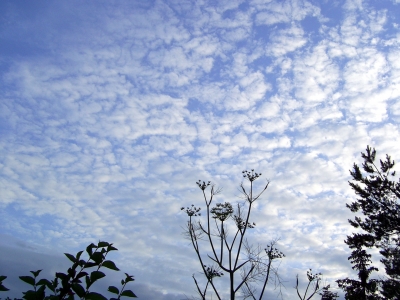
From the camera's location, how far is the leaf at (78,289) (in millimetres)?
2182

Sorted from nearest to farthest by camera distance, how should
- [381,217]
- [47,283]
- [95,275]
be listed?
1. [95,275]
2. [47,283]
3. [381,217]

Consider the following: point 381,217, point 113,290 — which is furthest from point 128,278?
point 381,217

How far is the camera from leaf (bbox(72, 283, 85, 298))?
2.18 metres

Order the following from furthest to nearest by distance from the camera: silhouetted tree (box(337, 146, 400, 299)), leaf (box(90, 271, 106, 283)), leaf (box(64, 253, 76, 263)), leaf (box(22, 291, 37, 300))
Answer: silhouetted tree (box(337, 146, 400, 299)) → leaf (box(64, 253, 76, 263)) → leaf (box(90, 271, 106, 283)) → leaf (box(22, 291, 37, 300))

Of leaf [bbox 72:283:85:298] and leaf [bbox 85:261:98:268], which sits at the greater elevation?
leaf [bbox 85:261:98:268]

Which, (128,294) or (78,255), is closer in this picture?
(128,294)

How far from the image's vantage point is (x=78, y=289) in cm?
219

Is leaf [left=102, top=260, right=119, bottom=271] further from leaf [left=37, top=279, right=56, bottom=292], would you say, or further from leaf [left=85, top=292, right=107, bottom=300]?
leaf [left=37, top=279, right=56, bottom=292]

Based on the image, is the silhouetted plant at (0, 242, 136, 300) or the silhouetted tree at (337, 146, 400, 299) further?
the silhouetted tree at (337, 146, 400, 299)

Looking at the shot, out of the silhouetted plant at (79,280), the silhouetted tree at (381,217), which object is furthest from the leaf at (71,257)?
the silhouetted tree at (381,217)

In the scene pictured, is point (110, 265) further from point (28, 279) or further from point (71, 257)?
point (28, 279)

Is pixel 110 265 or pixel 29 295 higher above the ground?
pixel 110 265

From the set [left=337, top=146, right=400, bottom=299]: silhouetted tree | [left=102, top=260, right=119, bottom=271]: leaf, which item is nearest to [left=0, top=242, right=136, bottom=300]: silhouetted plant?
[left=102, top=260, right=119, bottom=271]: leaf

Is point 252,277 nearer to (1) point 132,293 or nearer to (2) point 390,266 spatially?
(2) point 390,266
